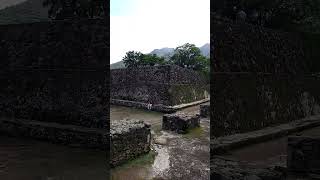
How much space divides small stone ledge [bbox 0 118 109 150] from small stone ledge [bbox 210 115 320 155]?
2.20m

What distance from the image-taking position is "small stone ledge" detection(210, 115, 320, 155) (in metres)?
4.96

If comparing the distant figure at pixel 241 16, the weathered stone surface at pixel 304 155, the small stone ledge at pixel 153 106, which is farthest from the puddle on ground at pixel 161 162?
the small stone ledge at pixel 153 106

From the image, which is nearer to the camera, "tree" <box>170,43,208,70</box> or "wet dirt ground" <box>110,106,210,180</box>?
"wet dirt ground" <box>110,106,210,180</box>

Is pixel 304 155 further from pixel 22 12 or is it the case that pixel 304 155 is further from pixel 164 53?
pixel 164 53

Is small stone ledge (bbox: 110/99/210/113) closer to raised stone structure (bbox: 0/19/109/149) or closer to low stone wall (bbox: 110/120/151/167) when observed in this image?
raised stone structure (bbox: 0/19/109/149)

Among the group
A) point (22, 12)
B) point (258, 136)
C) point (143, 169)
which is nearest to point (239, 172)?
point (258, 136)

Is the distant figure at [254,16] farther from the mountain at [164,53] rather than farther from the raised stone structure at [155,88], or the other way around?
the mountain at [164,53]

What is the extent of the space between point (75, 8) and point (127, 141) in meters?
3.12

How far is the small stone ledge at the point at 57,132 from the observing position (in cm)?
651

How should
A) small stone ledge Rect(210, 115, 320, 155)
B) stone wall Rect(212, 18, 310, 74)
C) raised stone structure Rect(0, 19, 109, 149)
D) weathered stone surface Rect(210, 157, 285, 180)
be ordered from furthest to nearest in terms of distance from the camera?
raised stone structure Rect(0, 19, 109, 149) < stone wall Rect(212, 18, 310, 74) < small stone ledge Rect(210, 115, 320, 155) < weathered stone surface Rect(210, 157, 285, 180)

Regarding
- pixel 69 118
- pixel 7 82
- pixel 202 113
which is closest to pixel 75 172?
pixel 69 118

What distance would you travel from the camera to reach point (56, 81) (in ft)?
25.0

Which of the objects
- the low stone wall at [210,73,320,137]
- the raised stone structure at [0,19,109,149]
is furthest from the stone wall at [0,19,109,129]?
the low stone wall at [210,73,320,137]

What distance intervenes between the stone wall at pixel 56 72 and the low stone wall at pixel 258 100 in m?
2.39
